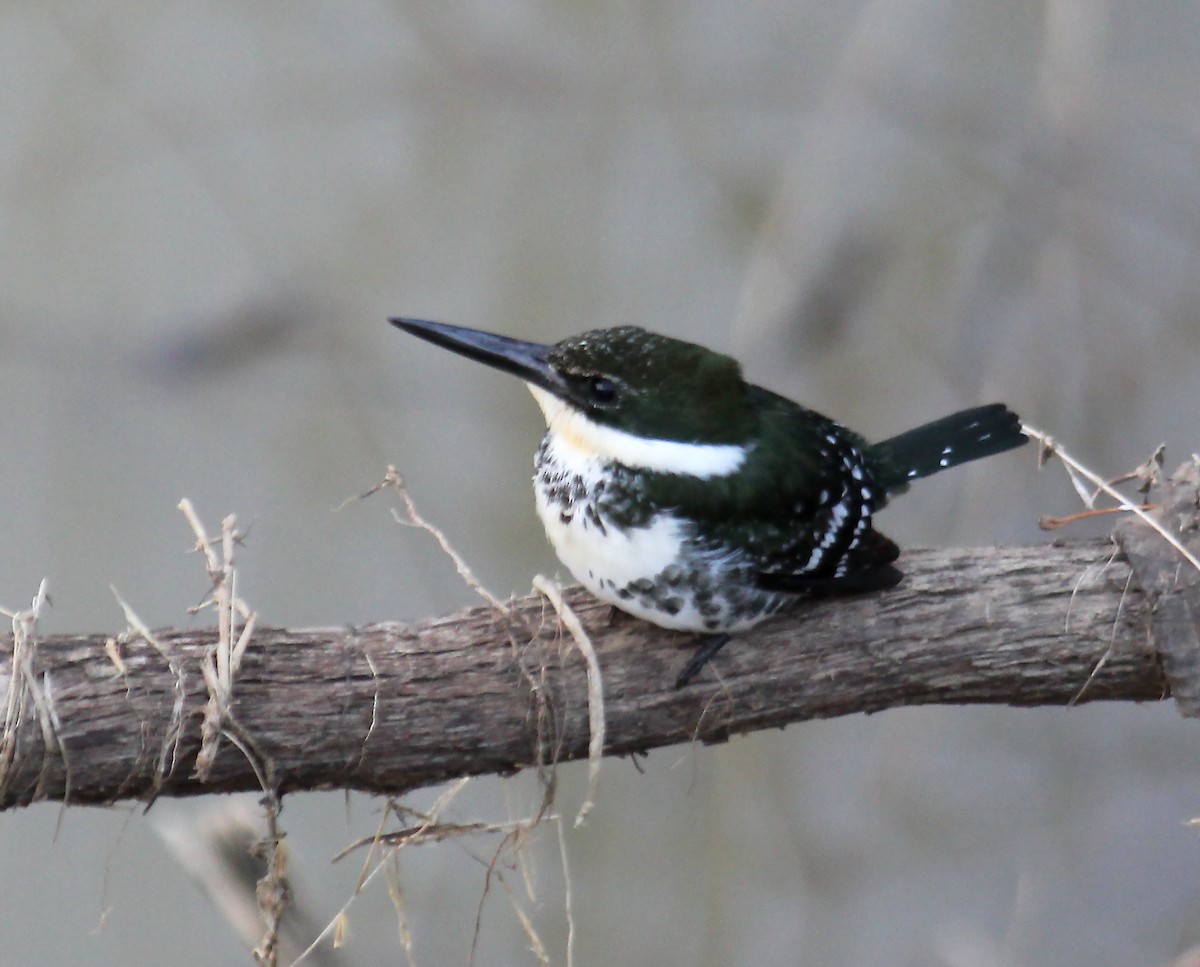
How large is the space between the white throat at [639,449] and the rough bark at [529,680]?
0.69 feet

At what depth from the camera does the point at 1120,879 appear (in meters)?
2.83

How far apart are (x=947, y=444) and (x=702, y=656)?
24.6 inches

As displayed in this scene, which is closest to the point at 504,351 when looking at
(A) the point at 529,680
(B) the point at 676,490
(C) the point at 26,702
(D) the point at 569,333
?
(B) the point at 676,490

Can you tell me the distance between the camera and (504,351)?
5.09 ft

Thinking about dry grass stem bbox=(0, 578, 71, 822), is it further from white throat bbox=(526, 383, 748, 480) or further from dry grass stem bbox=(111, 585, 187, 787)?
white throat bbox=(526, 383, 748, 480)

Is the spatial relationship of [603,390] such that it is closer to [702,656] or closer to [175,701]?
[702,656]

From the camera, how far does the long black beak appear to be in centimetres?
154

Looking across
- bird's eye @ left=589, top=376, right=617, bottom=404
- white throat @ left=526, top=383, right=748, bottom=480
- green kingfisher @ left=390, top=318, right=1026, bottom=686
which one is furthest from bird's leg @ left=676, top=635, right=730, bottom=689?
bird's eye @ left=589, top=376, right=617, bottom=404

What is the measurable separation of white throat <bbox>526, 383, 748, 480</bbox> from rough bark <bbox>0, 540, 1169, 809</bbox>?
21 centimetres

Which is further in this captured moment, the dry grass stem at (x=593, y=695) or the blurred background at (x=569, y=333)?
the blurred background at (x=569, y=333)

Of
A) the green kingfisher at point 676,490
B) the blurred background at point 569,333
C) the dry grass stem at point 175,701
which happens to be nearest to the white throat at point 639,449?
the green kingfisher at point 676,490

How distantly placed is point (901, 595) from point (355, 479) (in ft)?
5.11

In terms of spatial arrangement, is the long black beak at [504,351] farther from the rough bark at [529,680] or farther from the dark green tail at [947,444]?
the dark green tail at [947,444]

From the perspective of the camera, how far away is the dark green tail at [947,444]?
185cm
